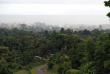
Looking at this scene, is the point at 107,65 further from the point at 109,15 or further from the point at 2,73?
the point at 2,73

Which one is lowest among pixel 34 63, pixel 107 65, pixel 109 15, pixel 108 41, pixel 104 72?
pixel 34 63

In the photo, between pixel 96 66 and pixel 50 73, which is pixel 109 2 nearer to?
pixel 96 66

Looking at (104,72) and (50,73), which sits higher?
(104,72)

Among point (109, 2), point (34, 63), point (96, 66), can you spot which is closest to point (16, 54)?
point (34, 63)

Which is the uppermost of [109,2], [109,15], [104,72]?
[109,2]

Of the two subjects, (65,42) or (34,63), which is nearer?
(34,63)

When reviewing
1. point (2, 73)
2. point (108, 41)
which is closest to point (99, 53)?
point (108, 41)

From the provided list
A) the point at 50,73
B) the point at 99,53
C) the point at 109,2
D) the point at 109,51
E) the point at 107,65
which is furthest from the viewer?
the point at 50,73

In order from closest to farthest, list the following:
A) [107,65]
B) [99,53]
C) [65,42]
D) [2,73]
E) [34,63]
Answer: [107,65] < [99,53] < [2,73] < [34,63] < [65,42]

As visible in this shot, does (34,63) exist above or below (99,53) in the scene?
below
